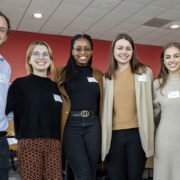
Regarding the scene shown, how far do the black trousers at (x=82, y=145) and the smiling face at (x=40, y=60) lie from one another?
479mm

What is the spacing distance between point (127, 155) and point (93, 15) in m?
4.00

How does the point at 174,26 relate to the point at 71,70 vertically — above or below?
above

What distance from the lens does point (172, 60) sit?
2.44 m

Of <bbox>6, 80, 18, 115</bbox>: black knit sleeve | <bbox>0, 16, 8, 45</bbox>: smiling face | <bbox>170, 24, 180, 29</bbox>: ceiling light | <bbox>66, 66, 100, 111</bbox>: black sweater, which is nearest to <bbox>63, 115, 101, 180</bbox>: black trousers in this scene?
<bbox>66, 66, 100, 111</bbox>: black sweater

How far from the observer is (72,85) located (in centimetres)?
232

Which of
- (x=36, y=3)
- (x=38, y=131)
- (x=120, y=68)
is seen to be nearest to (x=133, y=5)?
(x=36, y=3)

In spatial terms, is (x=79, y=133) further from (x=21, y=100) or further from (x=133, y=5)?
(x=133, y=5)

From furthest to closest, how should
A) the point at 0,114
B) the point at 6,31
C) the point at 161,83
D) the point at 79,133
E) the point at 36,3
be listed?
the point at 36,3
the point at 161,83
the point at 79,133
the point at 6,31
the point at 0,114

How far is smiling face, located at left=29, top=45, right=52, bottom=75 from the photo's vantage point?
2.15 metres

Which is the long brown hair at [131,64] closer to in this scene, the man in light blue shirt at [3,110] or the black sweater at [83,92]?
the black sweater at [83,92]

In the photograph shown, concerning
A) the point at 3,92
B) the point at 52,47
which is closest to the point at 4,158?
the point at 3,92

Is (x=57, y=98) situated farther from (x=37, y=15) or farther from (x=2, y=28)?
(x=37, y=15)

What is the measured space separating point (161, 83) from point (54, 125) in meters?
1.08

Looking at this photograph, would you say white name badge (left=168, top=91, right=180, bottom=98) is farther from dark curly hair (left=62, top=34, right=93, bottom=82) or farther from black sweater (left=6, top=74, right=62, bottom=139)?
black sweater (left=6, top=74, right=62, bottom=139)
